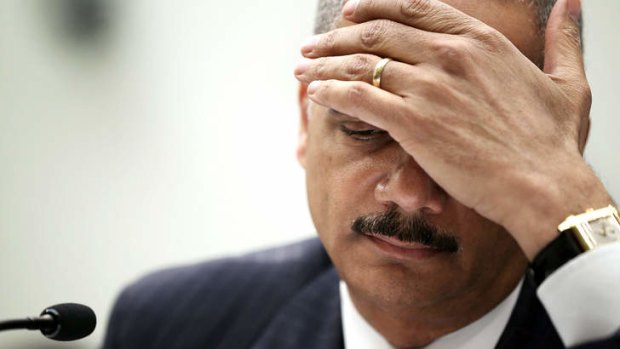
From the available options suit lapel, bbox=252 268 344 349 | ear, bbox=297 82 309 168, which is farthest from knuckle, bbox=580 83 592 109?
suit lapel, bbox=252 268 344 349

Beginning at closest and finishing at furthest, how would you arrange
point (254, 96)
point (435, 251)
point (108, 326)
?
point (435, 251) → point (108, 326) → point (254, 96)

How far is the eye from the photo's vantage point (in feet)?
4.51

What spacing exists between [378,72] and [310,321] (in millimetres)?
651

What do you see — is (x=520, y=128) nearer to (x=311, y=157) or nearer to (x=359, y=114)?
(x=359, y=114)

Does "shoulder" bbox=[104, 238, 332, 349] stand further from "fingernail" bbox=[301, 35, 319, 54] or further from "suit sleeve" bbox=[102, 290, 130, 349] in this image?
"fingernail" bbox=[301, 35, 319, 54]

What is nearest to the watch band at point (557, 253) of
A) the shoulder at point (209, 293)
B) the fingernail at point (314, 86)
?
the fingernail at point (314, 86)

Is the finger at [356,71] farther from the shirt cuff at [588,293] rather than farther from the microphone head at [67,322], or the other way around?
the microphone head at [67,322]

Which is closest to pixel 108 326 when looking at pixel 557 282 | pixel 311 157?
pixel 311 157

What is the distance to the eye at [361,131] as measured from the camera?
54.1 inches

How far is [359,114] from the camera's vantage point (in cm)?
125

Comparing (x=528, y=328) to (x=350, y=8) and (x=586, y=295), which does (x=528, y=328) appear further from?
(x=350, y=8)

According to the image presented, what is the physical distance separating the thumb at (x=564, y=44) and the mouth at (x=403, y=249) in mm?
311

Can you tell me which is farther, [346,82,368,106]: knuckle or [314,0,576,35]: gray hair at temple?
[314,0,576,35]: gray hair at temple

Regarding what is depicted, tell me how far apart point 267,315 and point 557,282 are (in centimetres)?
78
